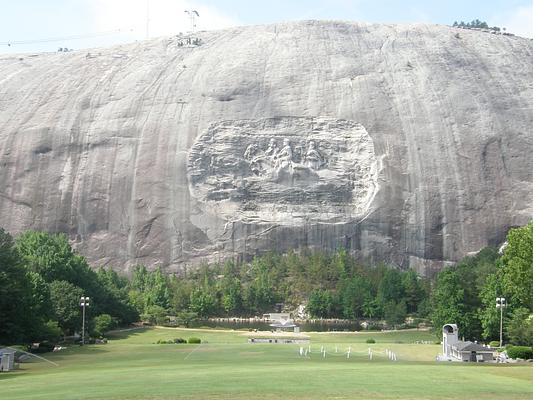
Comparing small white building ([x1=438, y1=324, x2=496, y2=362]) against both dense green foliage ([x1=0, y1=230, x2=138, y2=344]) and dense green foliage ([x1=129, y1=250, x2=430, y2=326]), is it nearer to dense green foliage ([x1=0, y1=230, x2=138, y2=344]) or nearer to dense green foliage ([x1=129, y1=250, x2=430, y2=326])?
dense green foliage ([x1=0, y1=230, x2=138, y2=344])

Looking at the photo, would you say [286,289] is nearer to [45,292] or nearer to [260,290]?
[260,290]

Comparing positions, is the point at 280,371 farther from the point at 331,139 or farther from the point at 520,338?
the point at 331,139

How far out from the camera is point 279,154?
100688 mm

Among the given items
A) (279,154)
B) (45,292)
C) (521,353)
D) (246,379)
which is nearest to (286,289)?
(279,154)

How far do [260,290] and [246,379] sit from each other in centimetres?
6146

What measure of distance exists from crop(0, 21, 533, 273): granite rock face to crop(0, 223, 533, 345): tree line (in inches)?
201

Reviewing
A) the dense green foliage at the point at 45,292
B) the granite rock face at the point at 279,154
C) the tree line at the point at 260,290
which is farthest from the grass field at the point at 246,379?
the granite rock face at the point at 279,154

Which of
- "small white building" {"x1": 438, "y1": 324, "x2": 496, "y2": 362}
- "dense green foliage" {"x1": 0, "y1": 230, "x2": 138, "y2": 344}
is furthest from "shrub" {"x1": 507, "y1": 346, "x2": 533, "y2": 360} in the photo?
"dense green foliage" {"x1": 0, "y1": 230, "x2": 138, "y2": 344}

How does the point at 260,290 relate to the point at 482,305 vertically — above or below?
above

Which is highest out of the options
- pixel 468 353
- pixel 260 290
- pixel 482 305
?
pixel 260 290

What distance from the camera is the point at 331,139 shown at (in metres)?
101

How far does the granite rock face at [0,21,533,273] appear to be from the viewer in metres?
96.4

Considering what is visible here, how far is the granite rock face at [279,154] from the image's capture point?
9638 cm

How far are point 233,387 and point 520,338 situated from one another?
24321mm
